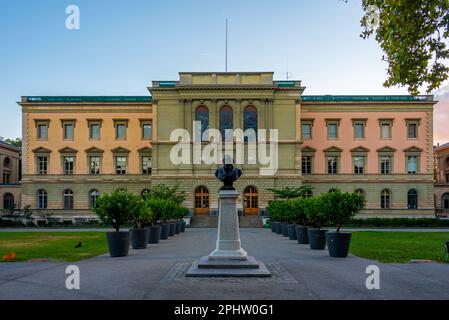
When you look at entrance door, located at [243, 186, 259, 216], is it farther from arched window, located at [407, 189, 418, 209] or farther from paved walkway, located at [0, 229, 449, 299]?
paved walkway, located at [0, 229, 449, 299]

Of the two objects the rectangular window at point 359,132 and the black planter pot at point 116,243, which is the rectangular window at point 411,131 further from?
the black planter pot at point 116,243

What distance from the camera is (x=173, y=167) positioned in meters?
51.1

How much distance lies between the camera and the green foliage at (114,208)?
17.4m

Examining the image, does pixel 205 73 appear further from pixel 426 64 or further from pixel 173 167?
pixel 426 64

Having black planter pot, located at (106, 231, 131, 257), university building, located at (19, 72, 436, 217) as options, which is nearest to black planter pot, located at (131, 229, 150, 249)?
black planter pot, located at (106, 231, 131, 257)

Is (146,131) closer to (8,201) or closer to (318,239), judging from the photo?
(8,201)

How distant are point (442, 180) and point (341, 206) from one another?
63.6m

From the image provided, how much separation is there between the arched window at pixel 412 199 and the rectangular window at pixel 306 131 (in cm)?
1391

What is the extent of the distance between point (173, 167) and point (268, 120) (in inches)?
476

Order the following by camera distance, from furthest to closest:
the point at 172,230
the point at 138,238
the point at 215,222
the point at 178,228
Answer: the point at 215,222, the point at 178,228, the point at 172,230, the point at 138,238

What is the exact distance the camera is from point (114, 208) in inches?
685

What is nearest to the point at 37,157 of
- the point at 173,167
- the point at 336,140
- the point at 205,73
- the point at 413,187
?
the point at 173,167

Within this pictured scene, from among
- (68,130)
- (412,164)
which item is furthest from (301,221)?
(68,130)

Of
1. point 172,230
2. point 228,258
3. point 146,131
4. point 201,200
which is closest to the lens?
point 228,258
